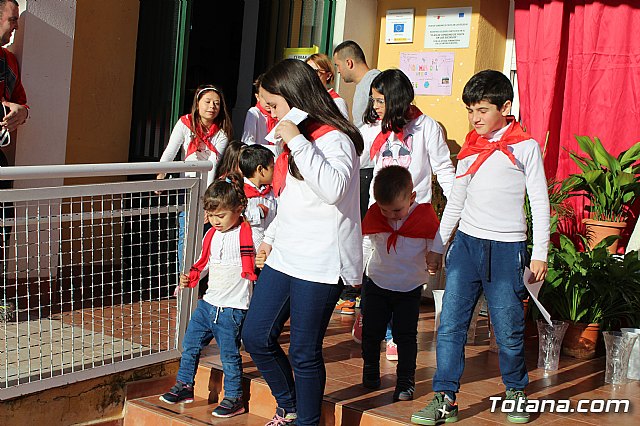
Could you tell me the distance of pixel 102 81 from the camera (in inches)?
296

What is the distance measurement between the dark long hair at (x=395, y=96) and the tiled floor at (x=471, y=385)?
142 centimetres

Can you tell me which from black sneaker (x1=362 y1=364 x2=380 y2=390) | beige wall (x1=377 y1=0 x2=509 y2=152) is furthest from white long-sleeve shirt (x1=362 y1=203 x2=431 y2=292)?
beige wall (x1=377 y1=0 x2=509 y2=152)

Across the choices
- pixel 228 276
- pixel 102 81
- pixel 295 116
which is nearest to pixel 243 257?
pixel 228 276

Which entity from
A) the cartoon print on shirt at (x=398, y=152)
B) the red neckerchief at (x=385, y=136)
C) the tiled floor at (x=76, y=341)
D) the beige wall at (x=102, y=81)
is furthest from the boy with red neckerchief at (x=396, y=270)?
the beige wall at (x=102, y=81)

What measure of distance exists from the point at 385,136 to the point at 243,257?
1.22 m

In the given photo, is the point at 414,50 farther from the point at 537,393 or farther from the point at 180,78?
the point at 537,393

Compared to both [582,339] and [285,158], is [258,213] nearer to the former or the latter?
[285,158]

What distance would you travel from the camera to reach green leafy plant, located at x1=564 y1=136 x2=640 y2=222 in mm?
→ 6594

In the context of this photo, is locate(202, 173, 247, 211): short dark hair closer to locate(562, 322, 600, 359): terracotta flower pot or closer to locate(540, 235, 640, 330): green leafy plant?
locate(540, 235, 640, 330): green leafy plant

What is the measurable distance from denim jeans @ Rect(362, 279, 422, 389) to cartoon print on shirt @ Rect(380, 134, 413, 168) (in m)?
0.79

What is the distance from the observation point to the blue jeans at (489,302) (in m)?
Result: 4.44

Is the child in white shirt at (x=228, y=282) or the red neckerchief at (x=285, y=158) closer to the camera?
the red neckerchief at (x=285, y=158)

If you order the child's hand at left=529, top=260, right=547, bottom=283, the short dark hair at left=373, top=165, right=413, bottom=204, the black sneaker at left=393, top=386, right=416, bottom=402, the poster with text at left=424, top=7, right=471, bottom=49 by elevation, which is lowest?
the black sneaker at left=393, top=386, right=416, bottom=402

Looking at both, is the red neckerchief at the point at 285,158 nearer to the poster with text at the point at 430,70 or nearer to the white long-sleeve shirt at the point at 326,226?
the white long-sleeve shirt at the point at 326,226
